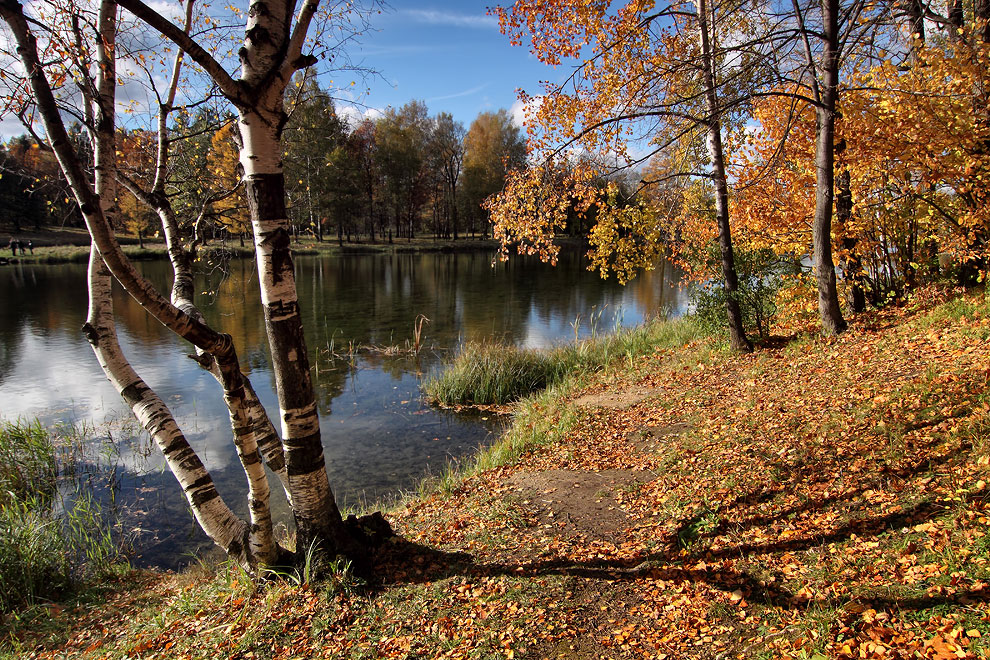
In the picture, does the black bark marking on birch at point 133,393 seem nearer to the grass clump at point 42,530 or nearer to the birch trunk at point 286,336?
the birch trunk at point 286,336

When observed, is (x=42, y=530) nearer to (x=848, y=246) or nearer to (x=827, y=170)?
(x=827, y=170)

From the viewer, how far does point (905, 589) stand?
3174 mm

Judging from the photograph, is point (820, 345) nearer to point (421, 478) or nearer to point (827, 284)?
point (827, 284)

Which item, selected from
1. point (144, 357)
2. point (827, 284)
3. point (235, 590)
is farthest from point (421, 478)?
point (144, 357)

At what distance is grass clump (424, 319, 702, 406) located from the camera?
11.9 meters

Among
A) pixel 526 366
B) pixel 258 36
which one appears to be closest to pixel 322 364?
pixel 526 366

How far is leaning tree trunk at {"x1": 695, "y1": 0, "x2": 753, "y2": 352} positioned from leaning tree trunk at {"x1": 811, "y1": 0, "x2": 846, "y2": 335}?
1318mm

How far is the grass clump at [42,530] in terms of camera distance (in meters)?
5.24

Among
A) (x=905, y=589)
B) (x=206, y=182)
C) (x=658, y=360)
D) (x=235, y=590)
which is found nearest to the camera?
(x=905, y=589)

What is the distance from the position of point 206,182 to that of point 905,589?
805 centimetres

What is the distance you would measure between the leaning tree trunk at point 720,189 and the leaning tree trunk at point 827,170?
4.32 feet

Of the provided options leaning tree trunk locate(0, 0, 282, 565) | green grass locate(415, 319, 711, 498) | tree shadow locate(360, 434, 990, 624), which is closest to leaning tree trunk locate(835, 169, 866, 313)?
green grass locate(415, 319, 711, 498)

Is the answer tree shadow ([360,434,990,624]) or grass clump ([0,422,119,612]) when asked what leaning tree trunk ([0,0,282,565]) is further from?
grass clump ([0,422,119,612])

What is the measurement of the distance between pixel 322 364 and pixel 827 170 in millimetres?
12431
